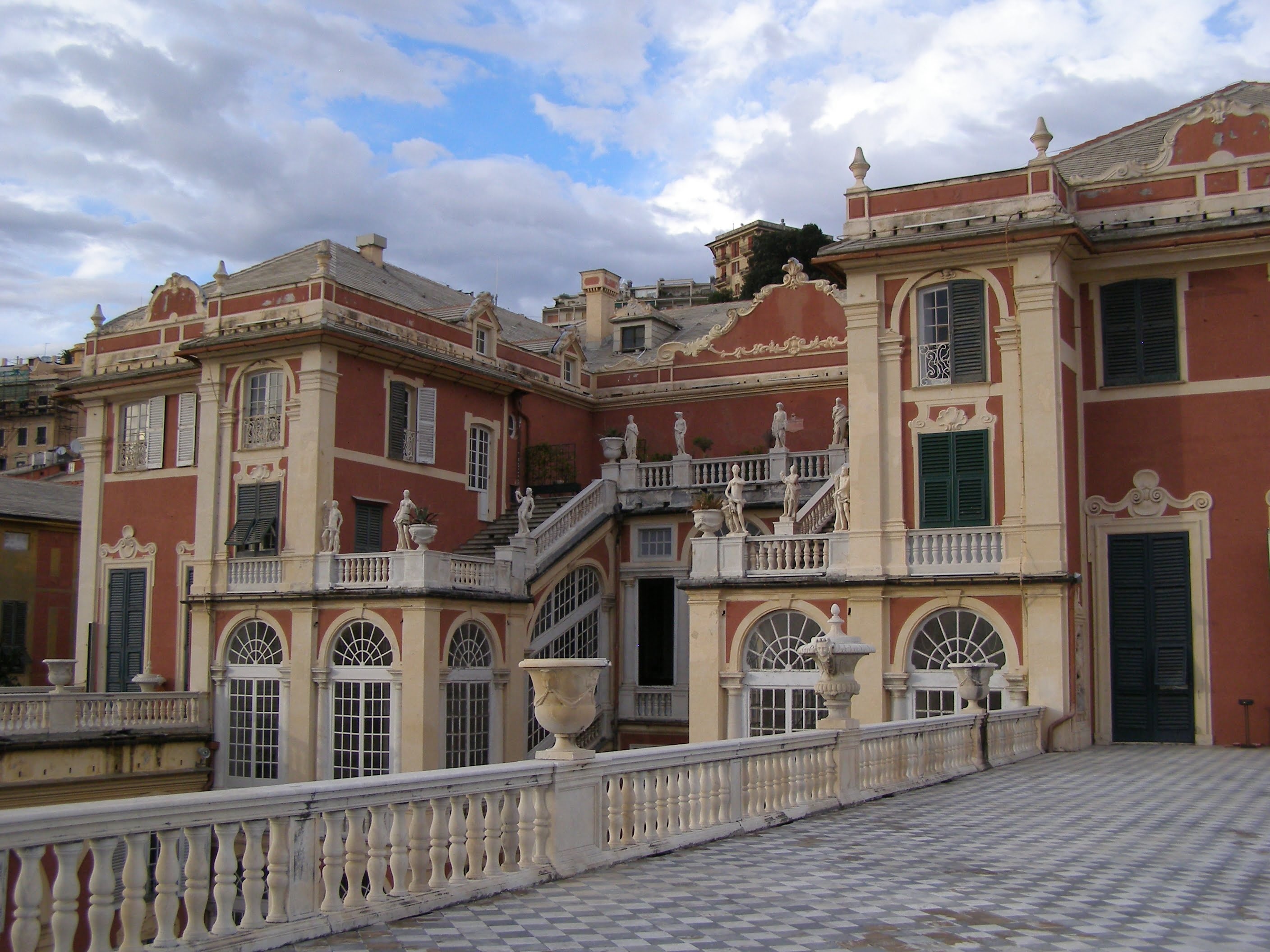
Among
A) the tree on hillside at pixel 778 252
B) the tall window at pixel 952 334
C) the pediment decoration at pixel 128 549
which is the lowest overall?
the pediment decoration at pixel 128 549

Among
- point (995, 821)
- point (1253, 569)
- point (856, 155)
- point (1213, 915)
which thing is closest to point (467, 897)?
point (1213, 915)

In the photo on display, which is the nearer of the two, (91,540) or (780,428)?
(780,428)

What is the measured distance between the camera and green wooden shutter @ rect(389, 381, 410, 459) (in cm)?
2625

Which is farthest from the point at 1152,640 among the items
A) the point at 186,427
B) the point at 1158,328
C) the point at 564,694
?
the point at 186,427

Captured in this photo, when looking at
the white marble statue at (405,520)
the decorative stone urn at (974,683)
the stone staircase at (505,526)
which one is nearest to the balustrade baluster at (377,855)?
the decorative stone urn at (974,683)

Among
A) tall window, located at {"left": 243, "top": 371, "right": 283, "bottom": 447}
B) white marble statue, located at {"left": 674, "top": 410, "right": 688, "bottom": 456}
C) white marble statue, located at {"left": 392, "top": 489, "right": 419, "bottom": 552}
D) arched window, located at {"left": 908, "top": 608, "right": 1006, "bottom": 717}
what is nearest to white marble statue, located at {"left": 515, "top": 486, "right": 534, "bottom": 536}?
white marble statue, located at {"left": 392, "top": 489, "right": 419, "bottom": 552}

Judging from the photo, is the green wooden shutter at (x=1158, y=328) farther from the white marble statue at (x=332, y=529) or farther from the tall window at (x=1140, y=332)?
the white marble statue at (x=332, y=529)

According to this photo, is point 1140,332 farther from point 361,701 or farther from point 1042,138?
point 361,701

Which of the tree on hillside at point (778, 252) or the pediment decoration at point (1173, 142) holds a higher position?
the tree on hillside at point (778, 252)

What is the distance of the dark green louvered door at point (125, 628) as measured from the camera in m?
27.5

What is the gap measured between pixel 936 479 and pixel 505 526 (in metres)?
10.8

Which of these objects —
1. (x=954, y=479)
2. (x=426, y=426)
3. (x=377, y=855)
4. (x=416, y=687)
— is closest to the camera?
(x=377, y=855)

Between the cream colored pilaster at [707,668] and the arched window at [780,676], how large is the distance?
455 millimetres

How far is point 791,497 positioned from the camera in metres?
21.9
